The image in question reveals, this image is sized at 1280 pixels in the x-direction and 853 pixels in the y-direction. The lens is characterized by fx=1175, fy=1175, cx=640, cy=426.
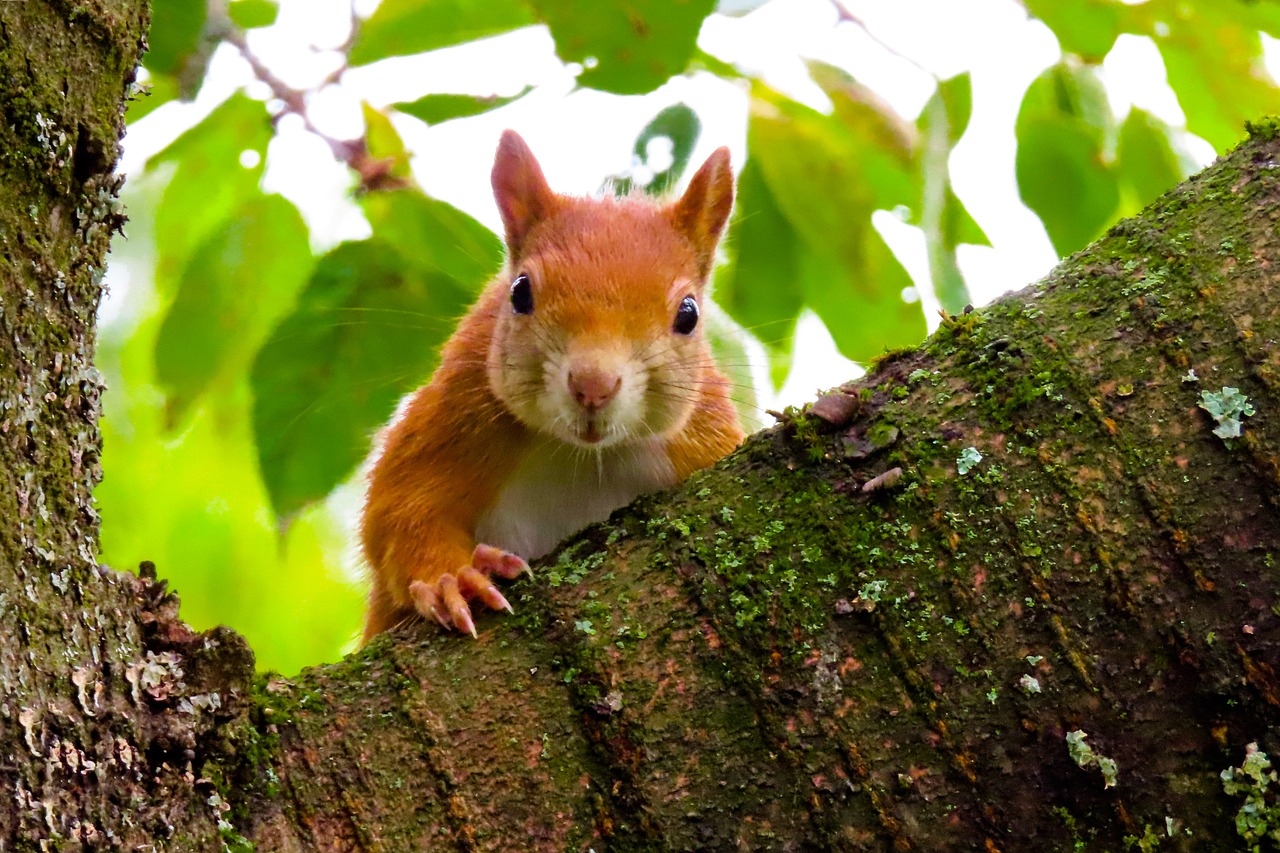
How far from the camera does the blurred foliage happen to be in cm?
264

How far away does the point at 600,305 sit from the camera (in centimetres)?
283

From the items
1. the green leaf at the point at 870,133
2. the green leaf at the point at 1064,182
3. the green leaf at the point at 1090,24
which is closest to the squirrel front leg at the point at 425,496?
the green leaf at the point at 870,133

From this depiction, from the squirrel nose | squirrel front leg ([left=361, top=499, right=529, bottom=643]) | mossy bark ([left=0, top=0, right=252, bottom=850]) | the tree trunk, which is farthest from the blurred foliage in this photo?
mossy bark ([left=0, top=0, right=252, bottom=850])

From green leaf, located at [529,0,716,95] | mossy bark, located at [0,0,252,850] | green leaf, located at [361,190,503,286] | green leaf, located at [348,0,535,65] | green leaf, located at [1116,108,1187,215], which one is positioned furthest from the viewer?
green leaf, located at [361,190,503,286]

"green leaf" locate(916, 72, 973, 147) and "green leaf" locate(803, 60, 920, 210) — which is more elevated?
"green leaf" locate(803, 60, 920, 210)

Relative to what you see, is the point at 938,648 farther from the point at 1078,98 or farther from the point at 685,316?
the point at 1078,98

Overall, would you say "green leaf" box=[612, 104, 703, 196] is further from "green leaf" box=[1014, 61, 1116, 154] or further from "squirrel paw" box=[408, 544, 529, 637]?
"squirrel paw" box=[408, 544, 529, 637]

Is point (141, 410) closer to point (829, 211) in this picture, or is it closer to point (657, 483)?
point (657, 483)

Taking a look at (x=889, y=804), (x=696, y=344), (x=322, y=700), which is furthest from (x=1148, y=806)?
(x=696, y=344)

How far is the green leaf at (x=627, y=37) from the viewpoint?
2.43 metres

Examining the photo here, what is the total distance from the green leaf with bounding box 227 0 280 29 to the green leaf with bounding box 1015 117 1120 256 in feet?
6.56

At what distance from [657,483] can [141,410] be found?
2.14 metres

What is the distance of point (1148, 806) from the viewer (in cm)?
162

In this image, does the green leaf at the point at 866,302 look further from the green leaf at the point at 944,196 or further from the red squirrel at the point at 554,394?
the red squirrel at the point at 554,394
